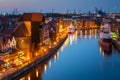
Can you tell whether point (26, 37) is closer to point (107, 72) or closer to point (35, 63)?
point (35, 63)

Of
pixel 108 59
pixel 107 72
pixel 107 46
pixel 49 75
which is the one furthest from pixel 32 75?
pixel 107 46

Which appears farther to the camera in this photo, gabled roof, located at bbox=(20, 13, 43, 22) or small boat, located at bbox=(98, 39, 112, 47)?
small boat, located at bbox=(98, 39, 112, 47)

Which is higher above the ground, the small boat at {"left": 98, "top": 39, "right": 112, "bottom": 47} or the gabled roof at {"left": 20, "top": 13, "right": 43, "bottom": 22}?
the gabled roof at {"left": 20, "top": 13, "right": 43, "bottom": 22}

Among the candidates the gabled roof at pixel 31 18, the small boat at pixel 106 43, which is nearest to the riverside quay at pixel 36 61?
the gabled roof at pixel 31 18

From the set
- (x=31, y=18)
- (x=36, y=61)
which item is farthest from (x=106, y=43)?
(x=36, y=61)

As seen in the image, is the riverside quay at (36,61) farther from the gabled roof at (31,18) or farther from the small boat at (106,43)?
the small boat at (106,43)

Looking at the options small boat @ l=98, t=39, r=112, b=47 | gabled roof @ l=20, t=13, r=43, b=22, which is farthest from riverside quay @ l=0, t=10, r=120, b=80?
small boat @ l=98, t=39, r=112, b=47

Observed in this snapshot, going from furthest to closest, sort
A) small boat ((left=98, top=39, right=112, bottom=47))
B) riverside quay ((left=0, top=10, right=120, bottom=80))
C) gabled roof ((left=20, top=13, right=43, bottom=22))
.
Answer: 1. small boat ((left=98, top=39, right=112, bottom=47))
2. gabled roof ((left=20, top=13, right=43, bottom=22))
3. riverside quay ((left=0, top=10, right=120, bottom=80))

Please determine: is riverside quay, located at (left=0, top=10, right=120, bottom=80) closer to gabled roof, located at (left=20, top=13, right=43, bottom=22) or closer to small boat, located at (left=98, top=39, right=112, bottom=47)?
gabled roof, located at (left=20, top=13, right=43, bottom=22)

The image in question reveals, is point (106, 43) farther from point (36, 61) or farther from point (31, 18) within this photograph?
point (36, 61)

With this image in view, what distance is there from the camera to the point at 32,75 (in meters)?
12.0

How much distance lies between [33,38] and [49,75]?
12.4 feet

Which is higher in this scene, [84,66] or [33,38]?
[33,38]

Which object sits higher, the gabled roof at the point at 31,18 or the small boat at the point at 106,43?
the gabled roof at the point at 31,18
